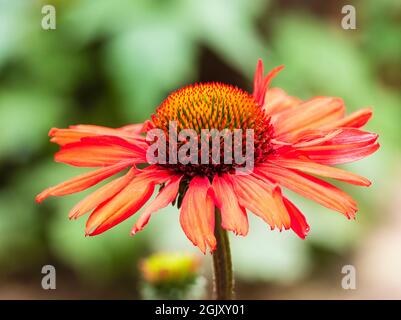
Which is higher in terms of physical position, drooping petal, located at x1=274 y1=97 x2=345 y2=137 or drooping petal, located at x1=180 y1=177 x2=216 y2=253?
drooping petal, located at x1=274 y1=97 x2=345 y2=137

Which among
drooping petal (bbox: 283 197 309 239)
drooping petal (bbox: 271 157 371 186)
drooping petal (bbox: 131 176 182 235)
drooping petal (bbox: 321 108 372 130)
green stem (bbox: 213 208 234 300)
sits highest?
drooping petal (bbox: 321 108 372 130)

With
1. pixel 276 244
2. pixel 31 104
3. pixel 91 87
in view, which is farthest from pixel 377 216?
pixel 31 104
